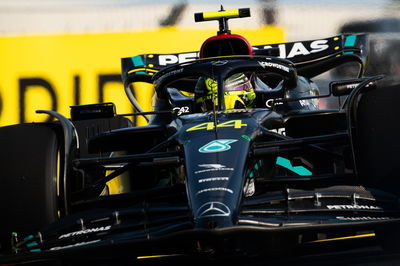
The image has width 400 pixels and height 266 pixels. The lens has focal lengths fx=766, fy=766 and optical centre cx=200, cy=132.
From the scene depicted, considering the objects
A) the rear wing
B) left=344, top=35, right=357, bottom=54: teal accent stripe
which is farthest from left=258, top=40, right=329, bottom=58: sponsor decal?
left=344, top=35, right=357, bottom=54: teal accent stripe

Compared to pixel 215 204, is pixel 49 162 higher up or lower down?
higher up

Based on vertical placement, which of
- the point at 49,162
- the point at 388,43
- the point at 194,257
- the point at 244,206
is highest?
the point at 388,43

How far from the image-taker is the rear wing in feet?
24.5

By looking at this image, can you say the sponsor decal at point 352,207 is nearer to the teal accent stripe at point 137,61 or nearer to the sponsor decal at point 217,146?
the sponsor decal at point 217,146

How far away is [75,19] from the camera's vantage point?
37.9ft

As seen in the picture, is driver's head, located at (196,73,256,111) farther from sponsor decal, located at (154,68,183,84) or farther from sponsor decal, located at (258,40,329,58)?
sponsor decal, located at (258,40,329,58)

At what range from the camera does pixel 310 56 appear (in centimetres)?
758

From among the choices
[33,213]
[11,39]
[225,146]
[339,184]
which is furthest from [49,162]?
[11,39]

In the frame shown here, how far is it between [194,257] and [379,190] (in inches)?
47.1

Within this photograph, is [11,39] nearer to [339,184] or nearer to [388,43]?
[388,43]

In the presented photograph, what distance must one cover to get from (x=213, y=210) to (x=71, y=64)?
7441 millimetres

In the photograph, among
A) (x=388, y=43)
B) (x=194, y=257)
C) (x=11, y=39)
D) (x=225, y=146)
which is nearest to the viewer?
(x=194, y=257)

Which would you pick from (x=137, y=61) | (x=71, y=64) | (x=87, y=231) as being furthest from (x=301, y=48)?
(x=71, y=64)

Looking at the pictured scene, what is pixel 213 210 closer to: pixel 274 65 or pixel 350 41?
pixel 274 65
